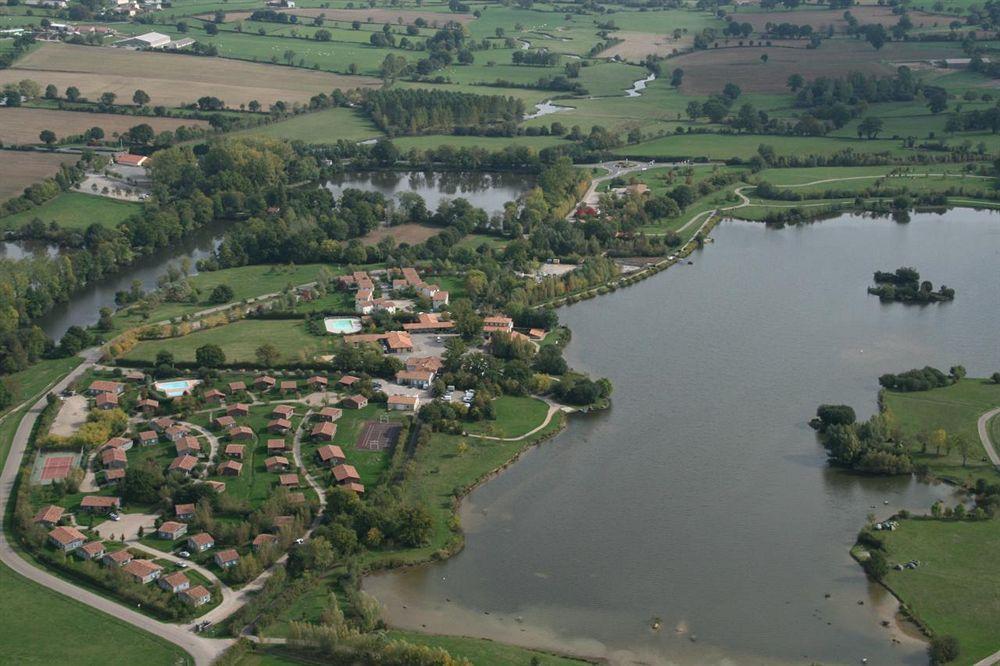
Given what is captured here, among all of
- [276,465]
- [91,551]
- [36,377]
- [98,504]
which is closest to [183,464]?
[276,465]

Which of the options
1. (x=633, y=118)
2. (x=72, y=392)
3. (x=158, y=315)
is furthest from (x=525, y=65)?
(x=72, y=392)

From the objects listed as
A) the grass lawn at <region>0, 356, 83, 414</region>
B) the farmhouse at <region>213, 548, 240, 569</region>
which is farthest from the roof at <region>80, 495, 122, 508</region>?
the grass lawn at <region>0, 356, 83, 414</region>

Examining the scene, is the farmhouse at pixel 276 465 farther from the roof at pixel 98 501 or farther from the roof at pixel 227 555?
the roof at pixel 227 555

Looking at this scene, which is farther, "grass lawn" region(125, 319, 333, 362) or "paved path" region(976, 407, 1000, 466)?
"grass lawn" region(125, 319, 333, 362)

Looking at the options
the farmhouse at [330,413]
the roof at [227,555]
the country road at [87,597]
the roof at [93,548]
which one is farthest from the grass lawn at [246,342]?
the roof at [227,555]

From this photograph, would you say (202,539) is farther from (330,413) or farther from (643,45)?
(643,45)

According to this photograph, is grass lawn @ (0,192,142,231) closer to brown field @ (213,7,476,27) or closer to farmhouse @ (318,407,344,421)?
farmhouse @ (318,407,344,421)

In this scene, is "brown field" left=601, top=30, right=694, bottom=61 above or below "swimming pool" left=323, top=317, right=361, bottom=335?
above
